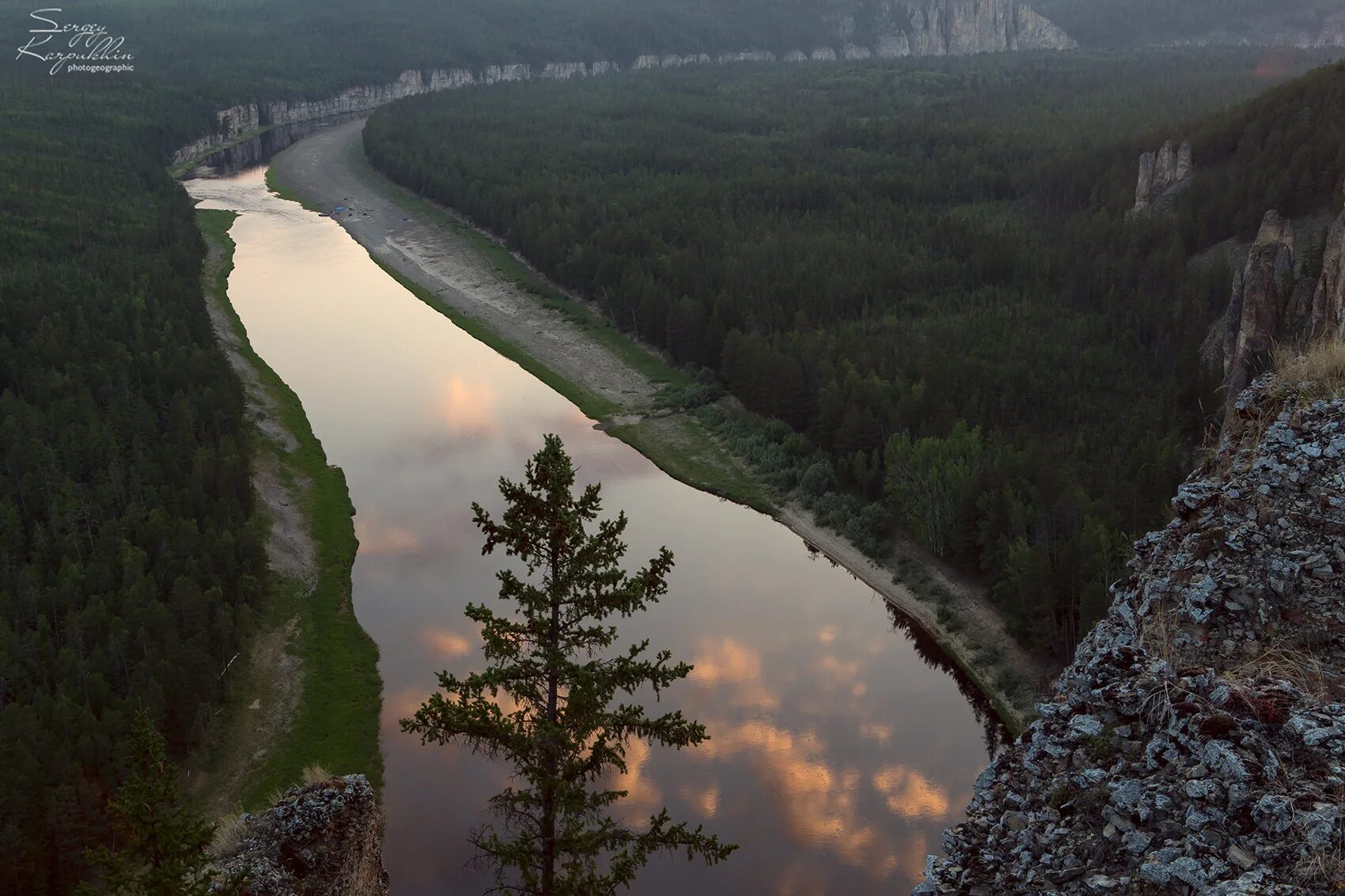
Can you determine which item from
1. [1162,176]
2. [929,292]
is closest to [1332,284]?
[929,292]

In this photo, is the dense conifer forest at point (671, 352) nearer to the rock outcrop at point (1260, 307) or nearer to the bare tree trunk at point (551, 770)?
the rock outcrop at point (1260, 307)

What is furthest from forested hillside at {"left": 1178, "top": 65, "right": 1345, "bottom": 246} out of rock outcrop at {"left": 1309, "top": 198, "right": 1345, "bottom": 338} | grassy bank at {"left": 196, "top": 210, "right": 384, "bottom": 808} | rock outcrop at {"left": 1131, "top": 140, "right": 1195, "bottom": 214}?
grassy bank at {"left": 196, "top": 210, "right": 384, "bottom": 808}

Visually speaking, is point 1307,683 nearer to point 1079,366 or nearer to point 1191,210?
point 1079,366

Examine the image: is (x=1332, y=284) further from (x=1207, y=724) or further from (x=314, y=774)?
(x=1207, y=724)

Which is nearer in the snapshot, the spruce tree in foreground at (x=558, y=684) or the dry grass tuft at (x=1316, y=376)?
the dry grass tuft at (x=1316, y=376)

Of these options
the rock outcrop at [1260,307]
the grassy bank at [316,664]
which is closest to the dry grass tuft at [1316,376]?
the grassy bank at [316,664]

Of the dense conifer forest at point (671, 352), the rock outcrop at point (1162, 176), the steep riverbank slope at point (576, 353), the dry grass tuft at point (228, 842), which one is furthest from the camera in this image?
the rock outcrop at point (1162, 176)
